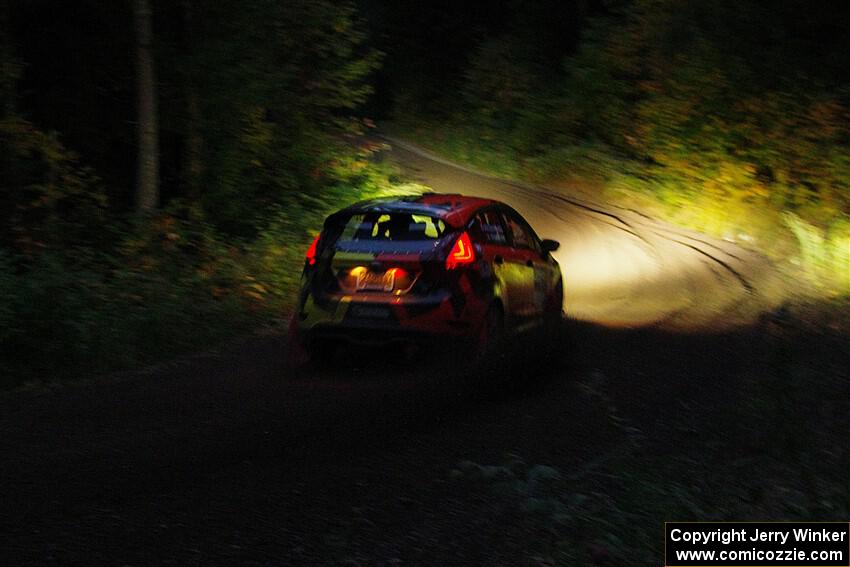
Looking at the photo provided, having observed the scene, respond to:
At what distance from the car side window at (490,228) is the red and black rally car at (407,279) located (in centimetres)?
2

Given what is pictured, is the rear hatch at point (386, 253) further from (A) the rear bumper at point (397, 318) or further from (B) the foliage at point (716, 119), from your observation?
(B) the foliage at point (716, 119)

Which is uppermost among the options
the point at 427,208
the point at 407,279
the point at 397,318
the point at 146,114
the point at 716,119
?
the point at 427,208

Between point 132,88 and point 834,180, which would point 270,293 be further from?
point 834,180

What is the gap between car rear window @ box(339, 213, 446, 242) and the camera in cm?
1116

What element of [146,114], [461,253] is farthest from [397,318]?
[146,114]

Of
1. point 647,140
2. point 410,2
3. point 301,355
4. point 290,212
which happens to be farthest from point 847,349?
point 410,2

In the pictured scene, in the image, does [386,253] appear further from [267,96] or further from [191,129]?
[191,129]

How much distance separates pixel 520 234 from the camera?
42.2 feet

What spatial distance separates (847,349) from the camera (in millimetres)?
12016

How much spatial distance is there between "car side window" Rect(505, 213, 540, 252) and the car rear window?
4.55ft

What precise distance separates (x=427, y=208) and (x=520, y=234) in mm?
1813

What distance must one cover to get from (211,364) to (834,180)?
17.0m

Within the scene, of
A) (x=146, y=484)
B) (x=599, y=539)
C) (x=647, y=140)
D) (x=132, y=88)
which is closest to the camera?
(x=599, y=539)

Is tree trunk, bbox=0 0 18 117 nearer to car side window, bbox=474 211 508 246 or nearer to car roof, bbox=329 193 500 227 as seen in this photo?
car roof, bbox=329 193 500 227
